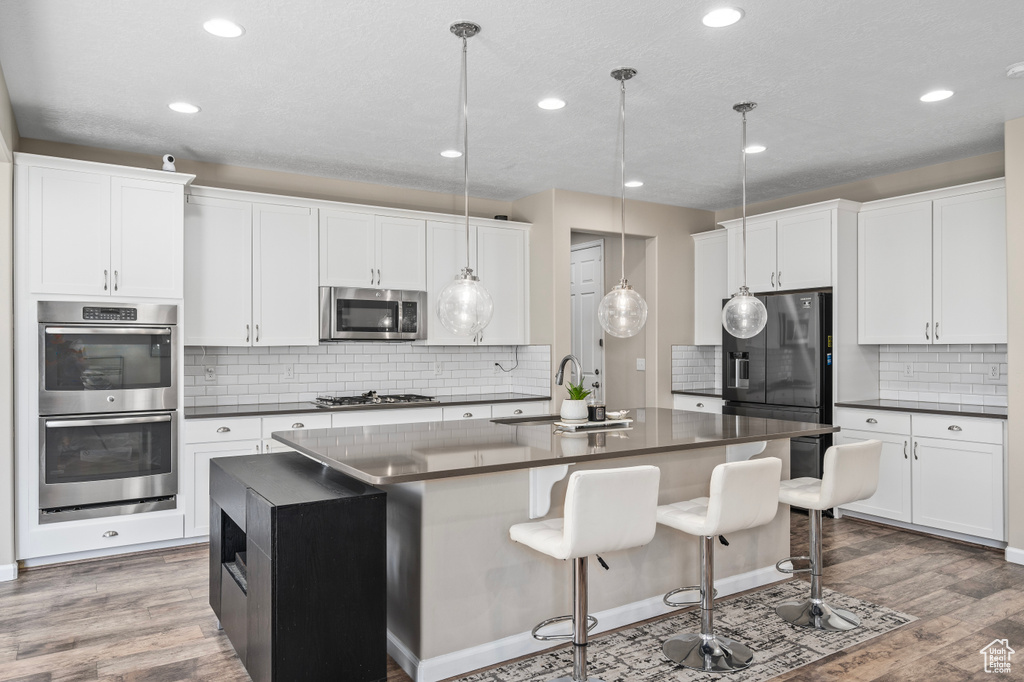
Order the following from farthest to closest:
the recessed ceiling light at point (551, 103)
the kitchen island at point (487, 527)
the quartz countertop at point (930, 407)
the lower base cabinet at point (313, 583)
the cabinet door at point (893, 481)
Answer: the cabinet door at point (893, 481) < the quartz countertop at point (930, 407) < the recessed ceiling light at point (551, 103) < the kitchen island at point (487, 527) < the lower base cabinet at point (313, 583)

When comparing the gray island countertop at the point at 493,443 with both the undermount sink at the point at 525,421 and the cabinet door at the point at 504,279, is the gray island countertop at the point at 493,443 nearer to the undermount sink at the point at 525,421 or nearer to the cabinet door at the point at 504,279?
the undermount sink at the point at 525,421

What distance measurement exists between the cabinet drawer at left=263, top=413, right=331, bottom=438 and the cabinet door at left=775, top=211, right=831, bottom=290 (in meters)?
3.77

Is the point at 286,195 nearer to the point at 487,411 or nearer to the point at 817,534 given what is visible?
the point at 487,411

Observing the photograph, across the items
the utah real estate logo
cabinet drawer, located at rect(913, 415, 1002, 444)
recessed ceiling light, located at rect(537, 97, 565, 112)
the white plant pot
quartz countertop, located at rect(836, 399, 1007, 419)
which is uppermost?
recessed ceiling light, located at rect(537, 97, 565, 112)

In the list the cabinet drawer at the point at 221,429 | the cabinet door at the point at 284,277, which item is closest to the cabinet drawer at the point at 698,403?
the cabinet door at the point at 284,277

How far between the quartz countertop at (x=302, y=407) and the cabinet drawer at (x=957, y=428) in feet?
9.06

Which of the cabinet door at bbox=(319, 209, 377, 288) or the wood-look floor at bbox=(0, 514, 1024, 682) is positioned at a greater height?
the cabinet door at bbox=(319, 209, 377, 288)

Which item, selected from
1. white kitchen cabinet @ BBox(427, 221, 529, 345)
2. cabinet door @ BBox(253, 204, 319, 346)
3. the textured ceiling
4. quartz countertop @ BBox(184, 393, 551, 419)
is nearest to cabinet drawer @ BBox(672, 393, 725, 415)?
quartz countertop @ BBox(184, 393, 551, 419)

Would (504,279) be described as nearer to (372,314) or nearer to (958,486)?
(372,314)

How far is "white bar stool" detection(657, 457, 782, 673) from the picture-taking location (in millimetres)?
2756

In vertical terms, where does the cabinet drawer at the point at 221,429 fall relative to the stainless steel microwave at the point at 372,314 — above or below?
below

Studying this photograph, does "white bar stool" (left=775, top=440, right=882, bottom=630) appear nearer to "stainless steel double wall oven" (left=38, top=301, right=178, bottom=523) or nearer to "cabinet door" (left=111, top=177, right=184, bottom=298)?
"stainless steel double wall oven" (left=38, top=301, right=178, bottom=523)

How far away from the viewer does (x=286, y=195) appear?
5.31 meters

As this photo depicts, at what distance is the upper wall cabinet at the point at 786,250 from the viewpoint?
5.36 metres
